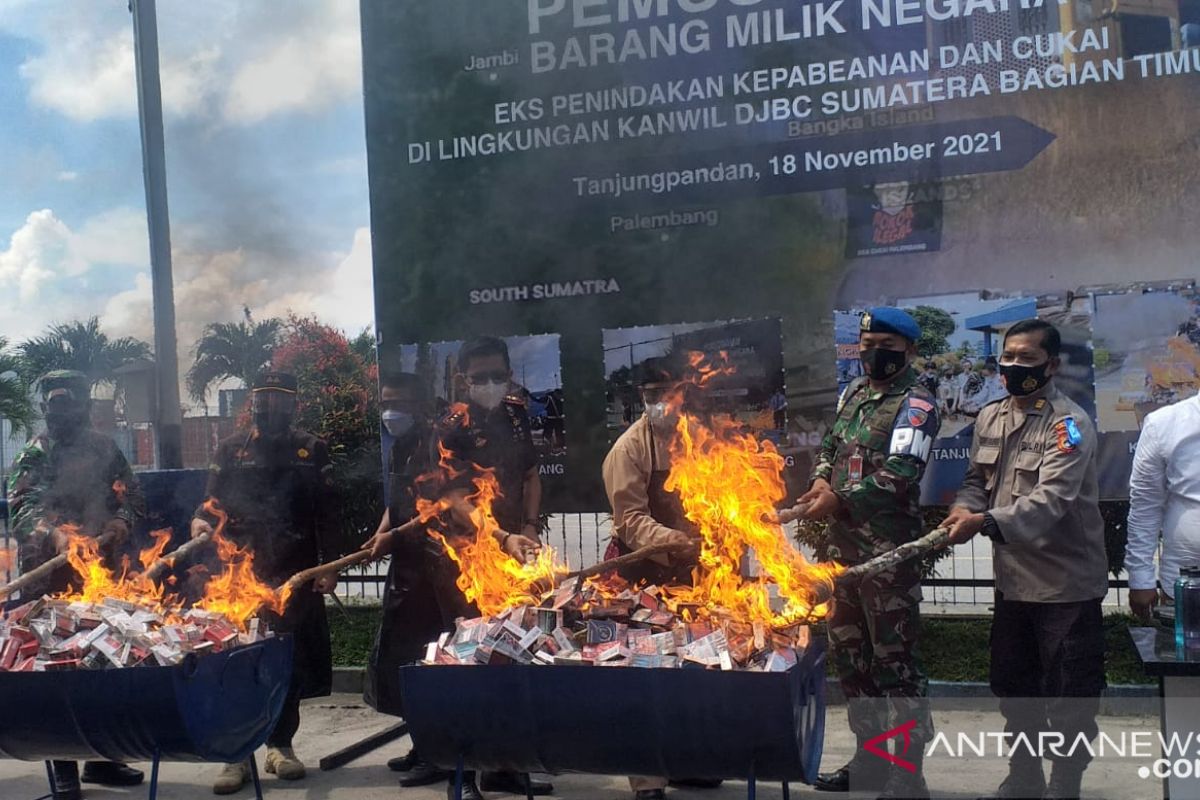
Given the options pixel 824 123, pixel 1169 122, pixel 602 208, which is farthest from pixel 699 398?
pixel 1169 122

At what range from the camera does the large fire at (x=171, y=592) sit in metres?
4.90

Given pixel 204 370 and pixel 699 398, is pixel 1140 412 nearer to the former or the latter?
pixel 699 398

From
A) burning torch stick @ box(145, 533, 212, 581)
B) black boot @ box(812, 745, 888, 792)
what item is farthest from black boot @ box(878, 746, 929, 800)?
burning torch stick @ box(145, 533, 212, 581)

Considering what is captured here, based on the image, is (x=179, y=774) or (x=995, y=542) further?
(x=179, y=774)

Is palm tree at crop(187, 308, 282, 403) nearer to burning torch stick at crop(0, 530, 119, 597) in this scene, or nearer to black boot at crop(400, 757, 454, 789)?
burning torch stick at crop(0, 530, 119, 597)

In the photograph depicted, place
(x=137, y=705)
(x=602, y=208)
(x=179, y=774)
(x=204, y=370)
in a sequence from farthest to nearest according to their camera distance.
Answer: (x=204, y=370) → (x=602, y=208) → (x=179, y=774) → (x=137, y=705)

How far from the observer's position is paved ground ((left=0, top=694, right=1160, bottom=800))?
4883 mm

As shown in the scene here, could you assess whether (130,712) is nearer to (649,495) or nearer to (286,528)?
(286,528)

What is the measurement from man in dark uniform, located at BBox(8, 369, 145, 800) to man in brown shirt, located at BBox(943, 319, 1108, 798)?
180 inches

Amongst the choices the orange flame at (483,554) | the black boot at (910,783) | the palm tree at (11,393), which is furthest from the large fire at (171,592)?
the palm tree at (11,393)

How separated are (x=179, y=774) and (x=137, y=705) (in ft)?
6.63

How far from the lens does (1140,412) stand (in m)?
5.43

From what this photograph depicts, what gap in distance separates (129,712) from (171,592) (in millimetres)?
1934

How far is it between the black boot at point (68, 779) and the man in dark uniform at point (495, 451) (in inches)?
83.6
